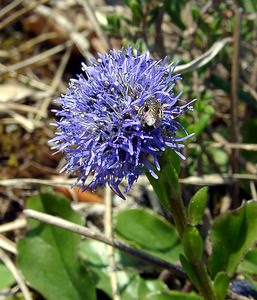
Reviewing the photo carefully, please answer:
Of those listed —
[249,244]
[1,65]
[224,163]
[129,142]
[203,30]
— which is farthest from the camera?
[1,65]

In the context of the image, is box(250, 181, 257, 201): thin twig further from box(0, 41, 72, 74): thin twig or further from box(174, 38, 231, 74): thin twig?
box(0, 41, 72, 74): thin twig

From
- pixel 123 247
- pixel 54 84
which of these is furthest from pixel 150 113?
pixel 54 84

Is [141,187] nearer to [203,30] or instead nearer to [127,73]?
[203,30]

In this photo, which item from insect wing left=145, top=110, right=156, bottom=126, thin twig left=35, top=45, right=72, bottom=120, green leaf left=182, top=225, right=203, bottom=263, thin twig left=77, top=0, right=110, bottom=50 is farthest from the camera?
thin twig left=35, top=45, right=72, bottom=120

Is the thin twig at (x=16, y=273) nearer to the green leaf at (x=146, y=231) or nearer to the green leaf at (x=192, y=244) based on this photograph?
the green leaf at (x=146, y=231)

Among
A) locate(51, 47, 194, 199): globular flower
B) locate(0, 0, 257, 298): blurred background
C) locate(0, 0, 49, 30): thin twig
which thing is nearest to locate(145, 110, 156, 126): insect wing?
locate(51, 47, 194, 199): globular flower

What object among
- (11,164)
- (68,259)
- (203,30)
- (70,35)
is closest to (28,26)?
(70,35)

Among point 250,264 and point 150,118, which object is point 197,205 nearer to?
point 150,118
